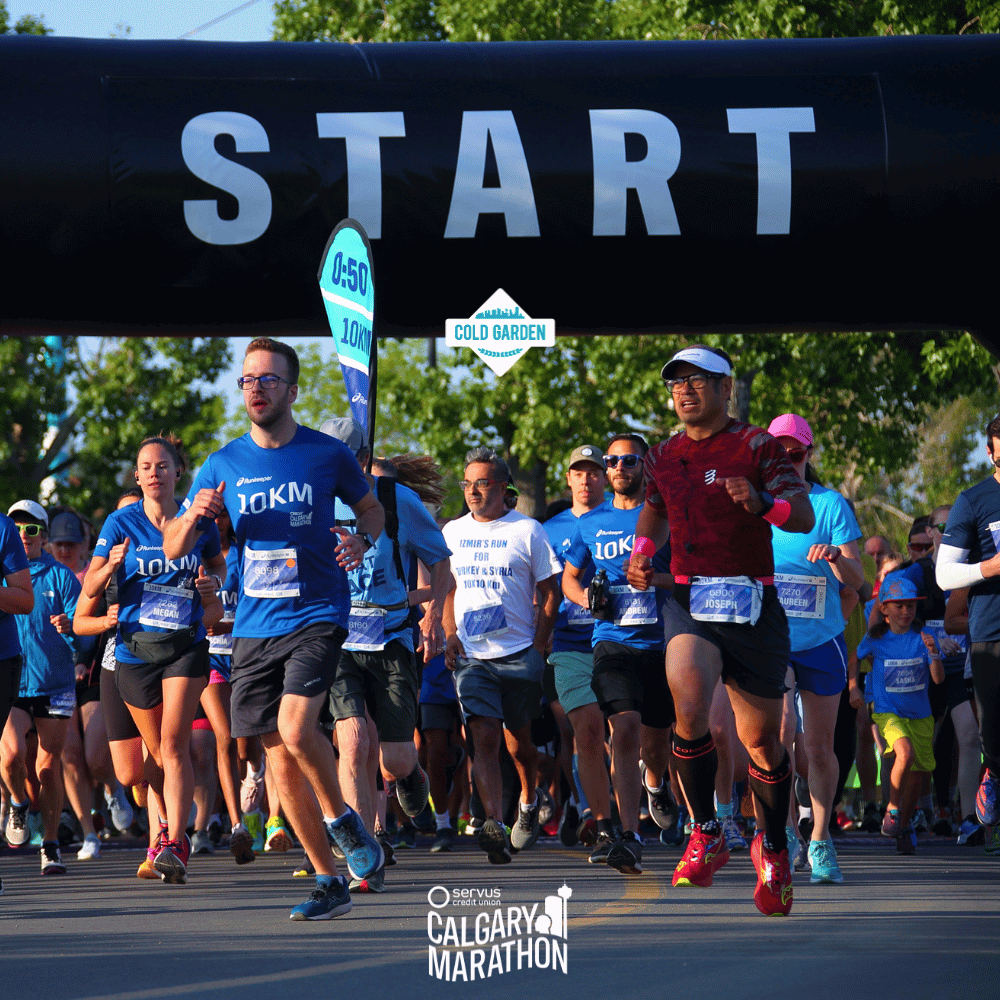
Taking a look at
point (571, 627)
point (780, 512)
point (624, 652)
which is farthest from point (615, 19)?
point (780, 512)

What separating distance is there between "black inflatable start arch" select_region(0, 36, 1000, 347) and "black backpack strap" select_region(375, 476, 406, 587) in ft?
2.56

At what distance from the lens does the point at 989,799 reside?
830 cm

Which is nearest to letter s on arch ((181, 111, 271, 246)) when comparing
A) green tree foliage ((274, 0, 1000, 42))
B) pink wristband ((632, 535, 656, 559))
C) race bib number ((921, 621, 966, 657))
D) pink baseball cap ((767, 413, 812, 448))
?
pink wristband ((632, 535, 656, 559))

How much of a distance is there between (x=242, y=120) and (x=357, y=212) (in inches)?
27.7

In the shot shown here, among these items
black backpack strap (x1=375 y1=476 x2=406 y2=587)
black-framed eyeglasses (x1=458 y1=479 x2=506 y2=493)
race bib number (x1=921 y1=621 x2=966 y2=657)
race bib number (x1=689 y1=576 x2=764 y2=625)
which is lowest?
race bib number (x1=921 y1=621 x2=966 y2=657)

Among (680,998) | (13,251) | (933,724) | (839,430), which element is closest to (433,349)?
(839,430)

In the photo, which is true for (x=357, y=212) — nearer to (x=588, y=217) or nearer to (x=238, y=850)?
(x=588, y=217)

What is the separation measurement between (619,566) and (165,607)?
2547mm

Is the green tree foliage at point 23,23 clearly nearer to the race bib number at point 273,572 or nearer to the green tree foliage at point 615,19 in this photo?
the green tree foliage at point 615,19

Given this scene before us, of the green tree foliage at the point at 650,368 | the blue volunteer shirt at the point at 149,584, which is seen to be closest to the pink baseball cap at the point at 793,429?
the blue volunteer shirt at the point at 149,584

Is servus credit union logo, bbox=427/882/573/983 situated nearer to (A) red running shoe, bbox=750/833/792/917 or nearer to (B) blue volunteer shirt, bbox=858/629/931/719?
(A) red running shoe, bbox=750/833/792/917

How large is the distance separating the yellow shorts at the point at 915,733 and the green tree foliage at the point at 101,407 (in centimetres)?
2228

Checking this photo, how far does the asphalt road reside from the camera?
4.79m

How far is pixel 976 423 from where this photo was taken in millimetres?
59781
